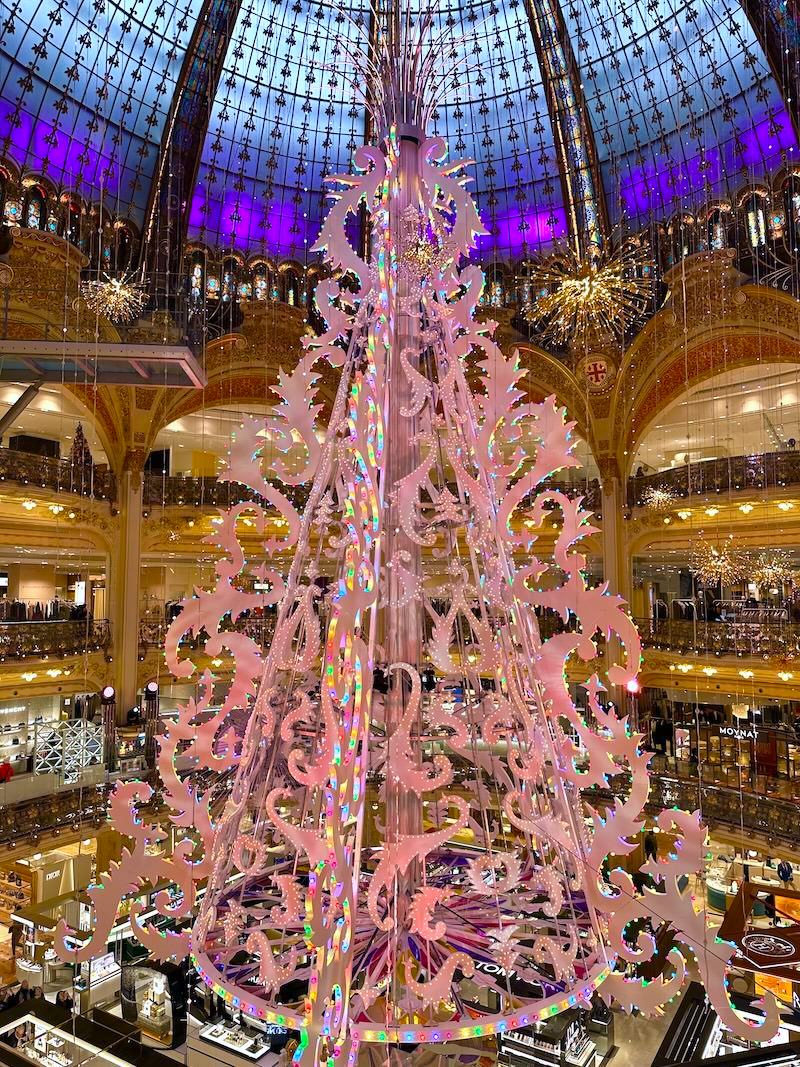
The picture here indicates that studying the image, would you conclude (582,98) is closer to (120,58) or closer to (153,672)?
(120,58)

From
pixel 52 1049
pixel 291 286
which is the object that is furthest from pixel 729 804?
pixel 291 286

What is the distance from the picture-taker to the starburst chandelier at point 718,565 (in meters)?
11.2

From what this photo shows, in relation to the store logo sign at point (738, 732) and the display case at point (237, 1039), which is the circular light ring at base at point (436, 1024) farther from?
the store logo sign at point (738, 732)

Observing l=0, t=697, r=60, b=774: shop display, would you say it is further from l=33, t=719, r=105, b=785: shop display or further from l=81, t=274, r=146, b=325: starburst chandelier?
l=81, t=274, r=146, b=325: starburst chandelier

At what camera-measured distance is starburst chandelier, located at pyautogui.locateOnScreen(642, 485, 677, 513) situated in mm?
14516

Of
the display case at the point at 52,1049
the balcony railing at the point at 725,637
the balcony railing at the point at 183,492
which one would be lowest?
the display case at the point at 52,1049

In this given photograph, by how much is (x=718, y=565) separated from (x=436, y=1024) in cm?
1027

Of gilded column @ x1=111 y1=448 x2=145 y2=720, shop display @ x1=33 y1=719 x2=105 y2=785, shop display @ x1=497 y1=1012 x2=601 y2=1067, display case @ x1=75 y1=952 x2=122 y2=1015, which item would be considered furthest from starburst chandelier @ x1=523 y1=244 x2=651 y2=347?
display case @ x1=75 y1=952 x2=122 y2=1015

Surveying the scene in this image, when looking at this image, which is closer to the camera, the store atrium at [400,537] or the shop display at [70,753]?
the store atrium at [400,537]

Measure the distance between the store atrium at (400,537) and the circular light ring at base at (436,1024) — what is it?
0.01 meters

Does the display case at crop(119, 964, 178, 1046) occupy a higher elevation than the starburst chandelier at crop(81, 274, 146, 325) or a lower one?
lower

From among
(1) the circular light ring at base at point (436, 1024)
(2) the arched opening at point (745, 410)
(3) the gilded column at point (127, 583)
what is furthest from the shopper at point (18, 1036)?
(2) the arched opening at point (745, 410)

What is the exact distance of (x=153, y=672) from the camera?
605 inches

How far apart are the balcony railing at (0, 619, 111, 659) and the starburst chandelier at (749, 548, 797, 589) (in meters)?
10.7
